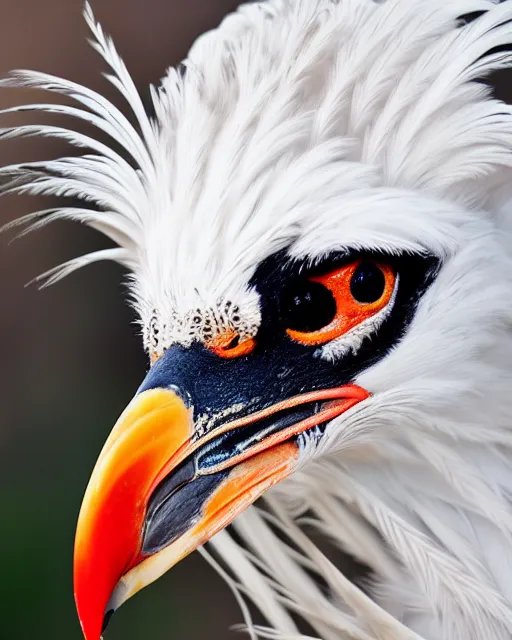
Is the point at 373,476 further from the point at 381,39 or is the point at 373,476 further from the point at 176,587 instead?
the point at 176,587

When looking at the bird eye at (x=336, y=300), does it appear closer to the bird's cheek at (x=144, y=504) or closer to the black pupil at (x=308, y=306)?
the black pupil at (x=308, y=306)

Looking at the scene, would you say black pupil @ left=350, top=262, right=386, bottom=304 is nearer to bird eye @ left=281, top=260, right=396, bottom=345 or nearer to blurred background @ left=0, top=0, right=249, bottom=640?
bird eye @ left=281, top=260, right=396, bottom=345

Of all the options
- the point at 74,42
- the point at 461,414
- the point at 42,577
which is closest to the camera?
the point at 461,414

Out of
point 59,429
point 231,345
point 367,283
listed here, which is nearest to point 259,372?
point 231,345

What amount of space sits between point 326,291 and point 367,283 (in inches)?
1.8

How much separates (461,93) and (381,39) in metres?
0.11

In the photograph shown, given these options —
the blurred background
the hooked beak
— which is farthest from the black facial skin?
the blurred background

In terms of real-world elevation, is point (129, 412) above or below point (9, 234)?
below

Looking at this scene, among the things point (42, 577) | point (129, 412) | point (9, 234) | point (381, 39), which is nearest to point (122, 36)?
point (9, 234)

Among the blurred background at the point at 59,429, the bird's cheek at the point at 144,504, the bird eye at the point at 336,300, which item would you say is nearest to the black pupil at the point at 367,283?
the bird eye at the point at 336,300

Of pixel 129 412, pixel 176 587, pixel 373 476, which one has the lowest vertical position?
pixel 176 587

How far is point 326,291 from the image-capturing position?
0.91 metres

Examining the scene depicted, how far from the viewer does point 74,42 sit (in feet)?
4.98

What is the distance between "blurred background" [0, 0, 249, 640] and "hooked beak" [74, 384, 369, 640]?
0.81 metres
